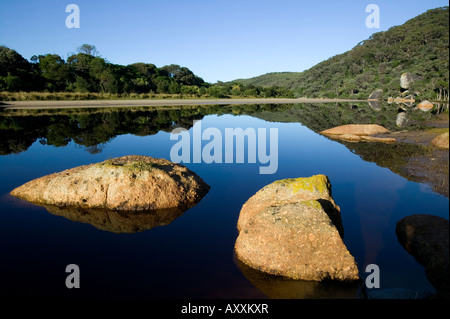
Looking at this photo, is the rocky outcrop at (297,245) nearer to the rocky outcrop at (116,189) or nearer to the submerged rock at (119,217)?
the submerged rock at (119,217)

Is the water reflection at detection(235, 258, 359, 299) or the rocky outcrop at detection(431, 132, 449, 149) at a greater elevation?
the rocky outcrop at detection(431, 132, 449, 149)

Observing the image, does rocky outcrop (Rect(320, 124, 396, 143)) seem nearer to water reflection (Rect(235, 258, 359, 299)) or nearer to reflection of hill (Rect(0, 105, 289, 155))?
reflection of hill (Rect(0, 105, 289, 155))

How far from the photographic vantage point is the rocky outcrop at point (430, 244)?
4840 mm

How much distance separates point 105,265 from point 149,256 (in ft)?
2.91

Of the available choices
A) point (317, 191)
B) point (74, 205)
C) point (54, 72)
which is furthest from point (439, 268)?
point (54, 72)

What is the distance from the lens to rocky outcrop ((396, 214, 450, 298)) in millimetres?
4840

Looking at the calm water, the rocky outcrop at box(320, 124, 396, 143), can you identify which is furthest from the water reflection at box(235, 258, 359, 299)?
the rocky outcrop at box(320, 124, 396, 143)

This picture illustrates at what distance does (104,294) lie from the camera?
5.11 meters

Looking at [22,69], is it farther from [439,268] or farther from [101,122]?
[439,268]

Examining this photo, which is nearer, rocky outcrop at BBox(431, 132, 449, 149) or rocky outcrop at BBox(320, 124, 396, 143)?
rocky outcrop at BBox(431, 132, 449, 149)

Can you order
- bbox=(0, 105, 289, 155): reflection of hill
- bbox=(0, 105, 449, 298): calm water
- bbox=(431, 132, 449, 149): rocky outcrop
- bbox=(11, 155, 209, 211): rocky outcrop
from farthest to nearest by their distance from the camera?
bbox=(0, 105, 289, 155): reflection of hill < bbox=(11, 155, 209, 211): rocky outcrop < bbox=(0, 105, 449, 298): calm water < bbox=(431, 132, 449, 149): rocky outcrop

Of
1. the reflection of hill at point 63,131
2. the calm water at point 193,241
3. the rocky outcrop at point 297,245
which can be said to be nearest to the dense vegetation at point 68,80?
the reflection of hill at point 63,131

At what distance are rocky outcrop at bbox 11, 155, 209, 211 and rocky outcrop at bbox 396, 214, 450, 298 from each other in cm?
587

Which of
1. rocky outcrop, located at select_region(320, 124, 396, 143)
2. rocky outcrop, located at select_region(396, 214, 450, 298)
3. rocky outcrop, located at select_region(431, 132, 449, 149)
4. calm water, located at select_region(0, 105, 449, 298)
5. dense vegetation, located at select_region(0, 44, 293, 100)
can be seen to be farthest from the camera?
dense vegetation, located at select_region(0, 44, 293, 100)
